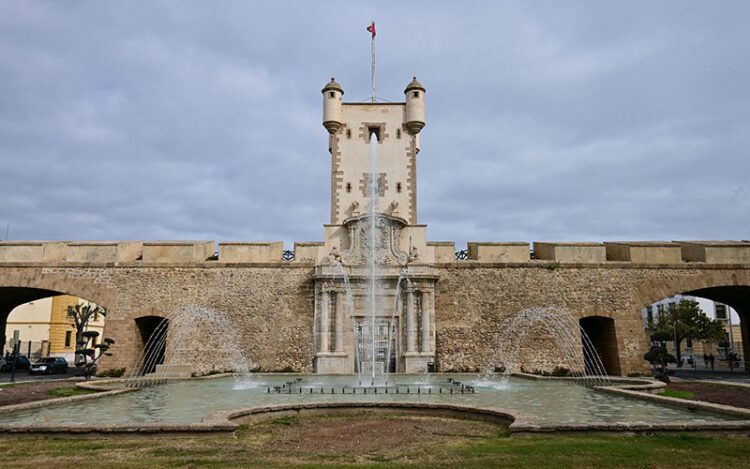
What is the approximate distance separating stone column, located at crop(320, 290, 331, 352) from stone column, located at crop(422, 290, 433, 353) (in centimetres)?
371

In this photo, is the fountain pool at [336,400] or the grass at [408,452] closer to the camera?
the grass at [408,452]

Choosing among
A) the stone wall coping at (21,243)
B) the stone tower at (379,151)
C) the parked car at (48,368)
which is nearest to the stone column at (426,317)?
the stone tower at (379,151)

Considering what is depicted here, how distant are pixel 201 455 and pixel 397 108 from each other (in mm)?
21502

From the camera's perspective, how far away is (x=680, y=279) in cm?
2208

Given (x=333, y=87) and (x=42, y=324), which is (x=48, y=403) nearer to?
(x=333, y=87)

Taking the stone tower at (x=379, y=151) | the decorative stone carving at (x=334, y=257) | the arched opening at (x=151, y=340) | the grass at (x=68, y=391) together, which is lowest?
the grass at (x=68, y=391)

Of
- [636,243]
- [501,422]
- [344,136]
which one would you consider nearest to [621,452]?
[501,422]

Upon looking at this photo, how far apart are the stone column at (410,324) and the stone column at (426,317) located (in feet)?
1.14

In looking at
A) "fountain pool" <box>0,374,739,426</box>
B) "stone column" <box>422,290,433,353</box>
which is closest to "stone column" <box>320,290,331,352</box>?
"stone column" <box>422,290,433,353</box>

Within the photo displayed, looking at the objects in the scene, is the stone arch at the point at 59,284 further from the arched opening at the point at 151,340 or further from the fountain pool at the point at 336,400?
the fountain pool at the point at 336,400

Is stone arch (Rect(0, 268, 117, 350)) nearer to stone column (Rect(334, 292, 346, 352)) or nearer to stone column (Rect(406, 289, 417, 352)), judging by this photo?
stone column (Rect(334, 292, 346, 352))

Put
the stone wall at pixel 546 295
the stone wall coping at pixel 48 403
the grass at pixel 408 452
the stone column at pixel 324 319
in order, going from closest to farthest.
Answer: the grass at pixel 408 452
the stone wall coping at pixel 48 403
the stone column at pixel 324 319
the stone wall at pixel 546 295

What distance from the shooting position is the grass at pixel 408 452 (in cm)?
587

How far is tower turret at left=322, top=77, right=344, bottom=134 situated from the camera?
82.7ft
